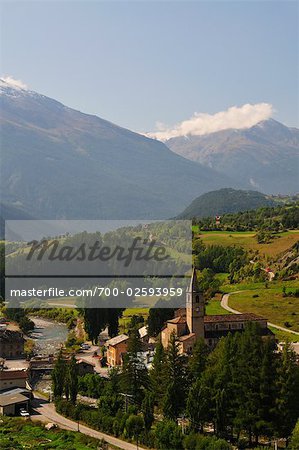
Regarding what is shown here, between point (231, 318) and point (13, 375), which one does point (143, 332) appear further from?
point (13, 375)

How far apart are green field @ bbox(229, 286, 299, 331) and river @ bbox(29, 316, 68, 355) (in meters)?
23.3

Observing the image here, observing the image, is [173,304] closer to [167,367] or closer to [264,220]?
[167,367]

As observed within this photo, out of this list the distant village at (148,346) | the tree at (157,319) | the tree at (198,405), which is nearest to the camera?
the tree at (198,405)

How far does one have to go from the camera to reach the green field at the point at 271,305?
75.2m

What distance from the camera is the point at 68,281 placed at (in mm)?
125750

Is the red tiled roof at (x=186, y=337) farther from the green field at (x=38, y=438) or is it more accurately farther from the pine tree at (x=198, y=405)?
the green field at (x=38, y=438)

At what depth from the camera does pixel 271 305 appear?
82.0m

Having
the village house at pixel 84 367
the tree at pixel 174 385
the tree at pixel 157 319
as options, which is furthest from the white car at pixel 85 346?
the tree at pixel 174 385

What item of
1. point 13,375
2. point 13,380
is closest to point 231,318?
point 13,375

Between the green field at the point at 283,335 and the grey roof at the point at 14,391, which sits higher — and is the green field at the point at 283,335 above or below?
above

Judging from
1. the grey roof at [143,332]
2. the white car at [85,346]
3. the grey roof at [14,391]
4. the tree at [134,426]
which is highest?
the grey roof at [143,332]

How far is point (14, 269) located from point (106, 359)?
69.6m

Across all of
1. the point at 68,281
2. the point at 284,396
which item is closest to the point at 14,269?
the point at 68,281

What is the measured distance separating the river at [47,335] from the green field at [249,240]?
161 feet
